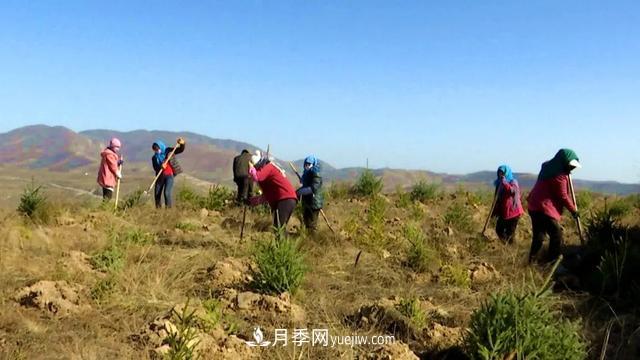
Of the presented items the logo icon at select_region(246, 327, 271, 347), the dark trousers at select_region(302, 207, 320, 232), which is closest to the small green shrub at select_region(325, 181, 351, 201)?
the dark trousers at select_region(302, 207, 320, 232)

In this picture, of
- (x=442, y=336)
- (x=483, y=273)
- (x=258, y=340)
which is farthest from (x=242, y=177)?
(x=442, y=336)

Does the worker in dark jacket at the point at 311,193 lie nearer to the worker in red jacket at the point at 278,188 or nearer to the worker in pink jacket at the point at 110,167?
the worker in red jacket at the point at 278,188

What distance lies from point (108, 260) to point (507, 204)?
604cm

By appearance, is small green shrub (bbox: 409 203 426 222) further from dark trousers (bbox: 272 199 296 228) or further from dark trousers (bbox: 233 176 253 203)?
dark trousers (bbox: 272 199 296 228)

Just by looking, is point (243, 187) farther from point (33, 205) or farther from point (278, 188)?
point (33, 205)

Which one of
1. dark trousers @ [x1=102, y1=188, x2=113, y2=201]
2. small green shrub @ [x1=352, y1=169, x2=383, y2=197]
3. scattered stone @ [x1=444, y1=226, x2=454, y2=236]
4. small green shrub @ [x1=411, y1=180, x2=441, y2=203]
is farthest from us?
small green shrub @ [x1=411, y1=180, x2=441, y2=203]

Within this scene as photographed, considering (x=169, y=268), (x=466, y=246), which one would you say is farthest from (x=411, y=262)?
(x=169, y=268)

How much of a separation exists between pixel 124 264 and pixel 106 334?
164cm

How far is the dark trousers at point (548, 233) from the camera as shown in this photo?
6680 mm

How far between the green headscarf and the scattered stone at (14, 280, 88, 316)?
5873mm

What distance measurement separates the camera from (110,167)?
10.2m

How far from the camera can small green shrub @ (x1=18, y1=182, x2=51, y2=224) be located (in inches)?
309

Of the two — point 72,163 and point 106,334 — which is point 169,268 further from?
point 72,163

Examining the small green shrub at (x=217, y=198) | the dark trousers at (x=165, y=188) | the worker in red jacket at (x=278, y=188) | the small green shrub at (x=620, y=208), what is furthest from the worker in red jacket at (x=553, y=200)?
the dark trousers at (x=165, y=188)
